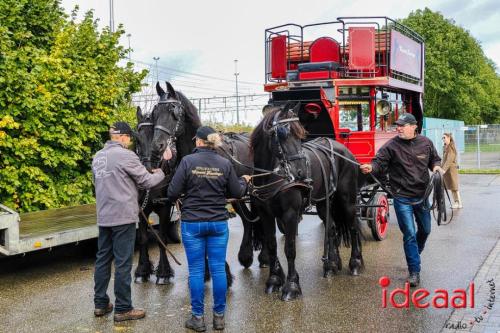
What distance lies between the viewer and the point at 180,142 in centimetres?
646

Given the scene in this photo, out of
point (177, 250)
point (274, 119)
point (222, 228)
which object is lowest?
point (177, 250)

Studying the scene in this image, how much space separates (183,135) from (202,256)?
1.88m

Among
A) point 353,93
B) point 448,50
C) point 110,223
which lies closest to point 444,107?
point 448,50

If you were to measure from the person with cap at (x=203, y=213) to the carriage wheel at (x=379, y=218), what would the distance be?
4379 millimetres

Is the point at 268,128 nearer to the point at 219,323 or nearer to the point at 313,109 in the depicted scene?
the point at 219,323

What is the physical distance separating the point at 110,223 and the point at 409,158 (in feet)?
11.1

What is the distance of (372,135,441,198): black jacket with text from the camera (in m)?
6.35

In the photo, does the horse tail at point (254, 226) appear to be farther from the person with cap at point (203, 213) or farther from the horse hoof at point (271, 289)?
the person with cap at point (203, 213)

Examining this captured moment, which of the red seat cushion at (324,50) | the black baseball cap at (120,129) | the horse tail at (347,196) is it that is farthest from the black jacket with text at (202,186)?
the red seat cushion at (324,50)

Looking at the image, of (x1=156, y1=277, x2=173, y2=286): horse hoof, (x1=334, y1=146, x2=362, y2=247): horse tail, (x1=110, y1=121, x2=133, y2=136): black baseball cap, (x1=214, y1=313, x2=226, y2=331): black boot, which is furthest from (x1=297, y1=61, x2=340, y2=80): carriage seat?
(x1=214, y1=313, x2=226, y2=331): black boot

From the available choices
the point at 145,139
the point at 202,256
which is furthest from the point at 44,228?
the point at 202,256

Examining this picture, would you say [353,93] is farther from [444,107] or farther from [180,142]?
[444,107]

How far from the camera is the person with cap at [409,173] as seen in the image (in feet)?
20.8

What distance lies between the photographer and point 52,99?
29.6 ft
